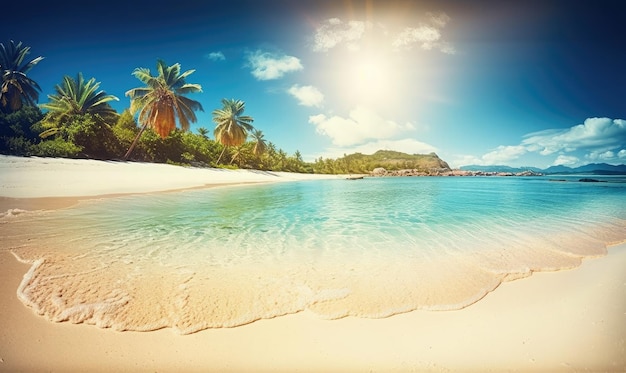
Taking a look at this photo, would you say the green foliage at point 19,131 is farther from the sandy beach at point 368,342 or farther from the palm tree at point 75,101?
the sandy beach at point 368,342

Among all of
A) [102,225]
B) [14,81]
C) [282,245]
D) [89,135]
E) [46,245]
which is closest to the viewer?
[46,245]

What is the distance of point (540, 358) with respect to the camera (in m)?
2.29

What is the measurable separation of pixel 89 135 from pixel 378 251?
102 feet

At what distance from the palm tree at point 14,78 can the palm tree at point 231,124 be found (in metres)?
21.8

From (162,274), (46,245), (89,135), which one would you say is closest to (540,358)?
(162,274)

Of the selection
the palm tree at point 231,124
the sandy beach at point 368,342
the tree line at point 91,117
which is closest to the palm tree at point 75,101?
the tree line at point 91,117

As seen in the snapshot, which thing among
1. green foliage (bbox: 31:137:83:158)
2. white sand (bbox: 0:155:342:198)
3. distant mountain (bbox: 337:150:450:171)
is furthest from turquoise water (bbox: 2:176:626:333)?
distant mountain (bbox: 337:150:450:171)

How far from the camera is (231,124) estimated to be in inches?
1706

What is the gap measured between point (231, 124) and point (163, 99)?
1502 centimetres

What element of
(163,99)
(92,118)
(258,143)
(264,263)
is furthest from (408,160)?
(264,263)

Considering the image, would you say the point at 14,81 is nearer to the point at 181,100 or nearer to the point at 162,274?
the point at 181,100

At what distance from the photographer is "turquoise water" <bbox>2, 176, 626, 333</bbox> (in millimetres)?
3051

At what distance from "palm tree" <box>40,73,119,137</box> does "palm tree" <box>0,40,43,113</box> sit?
10498 millimetres

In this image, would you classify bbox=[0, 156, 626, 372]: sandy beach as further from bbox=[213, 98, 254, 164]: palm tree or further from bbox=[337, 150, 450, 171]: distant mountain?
bbox=[337, 150, 450, 171]: distant mountain
